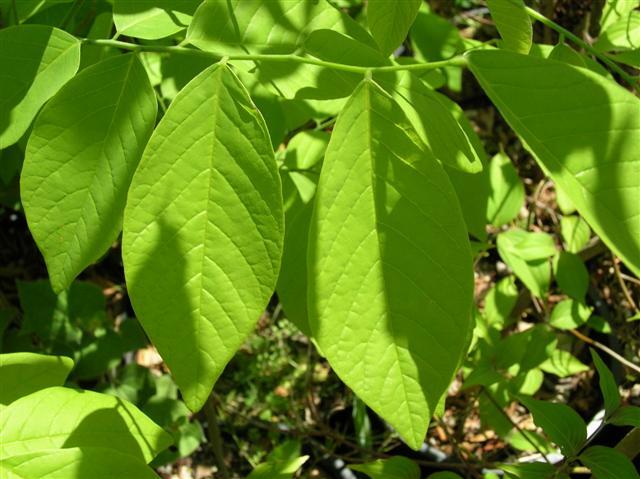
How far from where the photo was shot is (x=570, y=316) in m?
1.82

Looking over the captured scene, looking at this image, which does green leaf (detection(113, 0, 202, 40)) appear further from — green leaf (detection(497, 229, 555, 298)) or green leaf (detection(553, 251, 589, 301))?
green leaf (detection(553, 251, 589, 301))

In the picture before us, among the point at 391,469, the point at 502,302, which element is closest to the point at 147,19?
the point at 391,469

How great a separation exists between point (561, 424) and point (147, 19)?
920mm

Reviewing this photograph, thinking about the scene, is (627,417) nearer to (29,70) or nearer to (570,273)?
(570,273)

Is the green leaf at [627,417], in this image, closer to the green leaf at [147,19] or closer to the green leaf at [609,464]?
the green leaf at [609,464]

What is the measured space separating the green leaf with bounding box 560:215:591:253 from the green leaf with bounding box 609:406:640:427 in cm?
79

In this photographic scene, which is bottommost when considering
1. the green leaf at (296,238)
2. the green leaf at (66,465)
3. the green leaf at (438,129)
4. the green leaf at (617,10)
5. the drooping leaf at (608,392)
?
the drooping leaf at (608,392)

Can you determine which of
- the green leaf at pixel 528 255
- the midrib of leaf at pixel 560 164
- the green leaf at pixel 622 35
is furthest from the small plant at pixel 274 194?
the green leaf at pixel 528 255

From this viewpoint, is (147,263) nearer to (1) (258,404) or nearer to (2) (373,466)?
(2) (373,466)

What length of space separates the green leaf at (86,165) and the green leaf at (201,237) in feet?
0.43

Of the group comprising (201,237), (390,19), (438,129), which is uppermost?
(390,19)

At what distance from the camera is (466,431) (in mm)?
2211

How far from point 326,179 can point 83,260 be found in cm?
33

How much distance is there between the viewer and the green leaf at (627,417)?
41.3 inches
